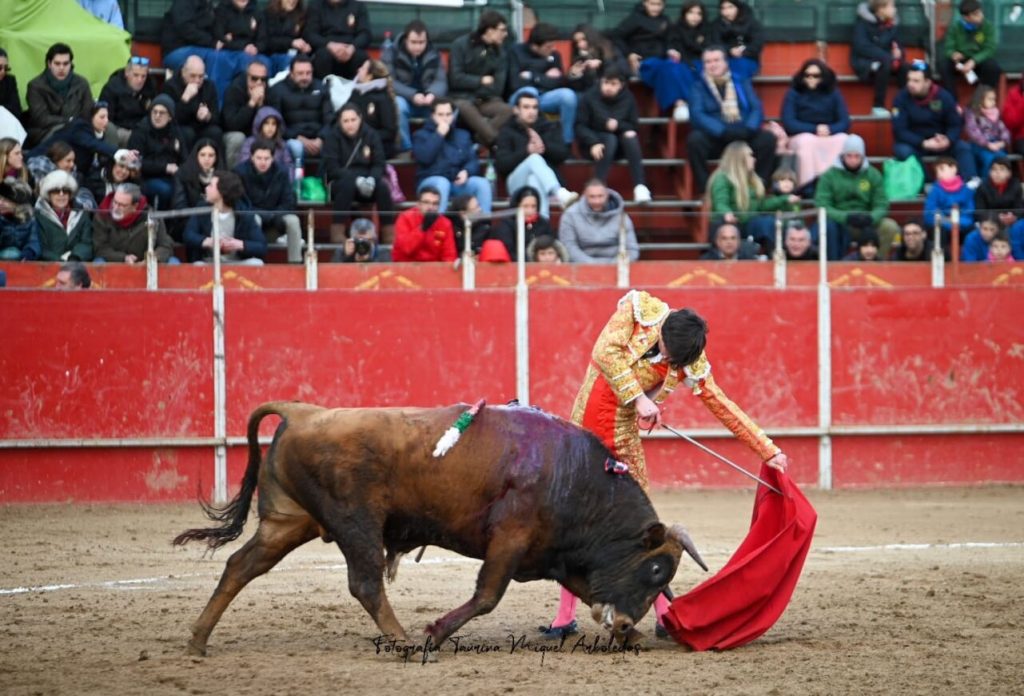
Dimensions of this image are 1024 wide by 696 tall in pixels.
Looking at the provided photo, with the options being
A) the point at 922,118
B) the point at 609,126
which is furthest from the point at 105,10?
the point at 922,118

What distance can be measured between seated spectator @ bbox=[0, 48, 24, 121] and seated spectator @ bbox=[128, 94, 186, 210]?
3.60 ft

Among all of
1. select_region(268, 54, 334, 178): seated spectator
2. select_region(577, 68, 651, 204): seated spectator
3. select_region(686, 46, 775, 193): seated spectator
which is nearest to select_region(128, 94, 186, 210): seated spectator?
select_region(268, 54, 334, 178): seated spectator

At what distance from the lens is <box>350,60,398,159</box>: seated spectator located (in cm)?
1477

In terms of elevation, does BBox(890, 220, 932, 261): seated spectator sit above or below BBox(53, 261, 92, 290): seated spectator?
above

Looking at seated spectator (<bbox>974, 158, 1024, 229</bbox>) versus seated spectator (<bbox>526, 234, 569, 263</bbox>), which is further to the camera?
seated spectator (<bbox>974, 158, 1024, 229</bbox>)

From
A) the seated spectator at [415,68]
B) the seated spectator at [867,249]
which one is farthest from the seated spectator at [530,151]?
the seated spectator at [867,249]

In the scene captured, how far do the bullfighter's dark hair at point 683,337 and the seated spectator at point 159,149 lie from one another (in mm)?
7420

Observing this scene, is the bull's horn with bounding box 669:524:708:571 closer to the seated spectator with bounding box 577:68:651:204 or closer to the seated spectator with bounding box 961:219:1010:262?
the seated spectator with bounding box 961:219:1010:262

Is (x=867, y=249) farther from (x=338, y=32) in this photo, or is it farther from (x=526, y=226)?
(x=338, y=32)

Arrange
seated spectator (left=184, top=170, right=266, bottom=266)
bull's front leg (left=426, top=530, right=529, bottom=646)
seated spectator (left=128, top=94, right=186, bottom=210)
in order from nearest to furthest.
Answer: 1. bull's front leg (left=426, top=530, right=529, bottom=646)
2. seated spectator (left=184, top=170, right=266, bottom=266)
3. seated spectator (left=128, top=94, right=186, bottom=210)

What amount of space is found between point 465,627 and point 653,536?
1.23m

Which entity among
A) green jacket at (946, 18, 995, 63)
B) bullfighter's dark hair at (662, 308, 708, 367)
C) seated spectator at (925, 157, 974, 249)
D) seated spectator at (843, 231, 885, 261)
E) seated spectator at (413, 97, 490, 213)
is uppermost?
green jacket at (946, 18, 995, 63)

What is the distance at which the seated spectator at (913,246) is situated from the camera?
1366cm

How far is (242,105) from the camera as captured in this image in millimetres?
14602
